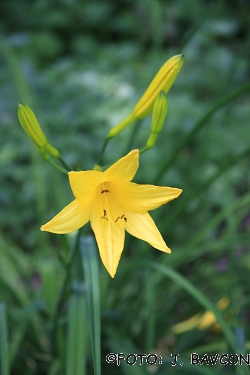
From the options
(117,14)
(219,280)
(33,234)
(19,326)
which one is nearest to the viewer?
(19,326)

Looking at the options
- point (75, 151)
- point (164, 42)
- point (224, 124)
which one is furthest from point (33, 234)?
point (164, 42)

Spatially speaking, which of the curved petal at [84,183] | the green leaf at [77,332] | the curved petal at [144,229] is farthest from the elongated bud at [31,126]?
the green leaf at [77,332]

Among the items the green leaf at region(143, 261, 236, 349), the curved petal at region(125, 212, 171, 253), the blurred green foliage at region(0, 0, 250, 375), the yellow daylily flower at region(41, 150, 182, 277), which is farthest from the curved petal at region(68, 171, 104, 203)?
the green leaf at region(143, 261, 236, 349)

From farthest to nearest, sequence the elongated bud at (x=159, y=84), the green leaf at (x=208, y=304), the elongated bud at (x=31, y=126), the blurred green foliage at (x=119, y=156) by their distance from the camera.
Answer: the blurred green foliage at (x=119, y=156) → the green leaf at (x=208, y=304) → the elongated bud at (x=159, y=84) → the elongated bud at (x=31, y=126)

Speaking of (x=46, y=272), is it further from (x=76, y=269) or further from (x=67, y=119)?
(x=67, y=119)

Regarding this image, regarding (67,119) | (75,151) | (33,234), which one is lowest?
(33,234)

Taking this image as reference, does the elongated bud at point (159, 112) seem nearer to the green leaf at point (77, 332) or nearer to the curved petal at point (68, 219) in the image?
the curved petal at point (68, 219)

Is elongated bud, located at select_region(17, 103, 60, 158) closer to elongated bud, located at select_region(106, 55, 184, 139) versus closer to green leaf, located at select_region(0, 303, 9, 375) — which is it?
elongated bud, located at select_region(106, 55, 184, 139)
